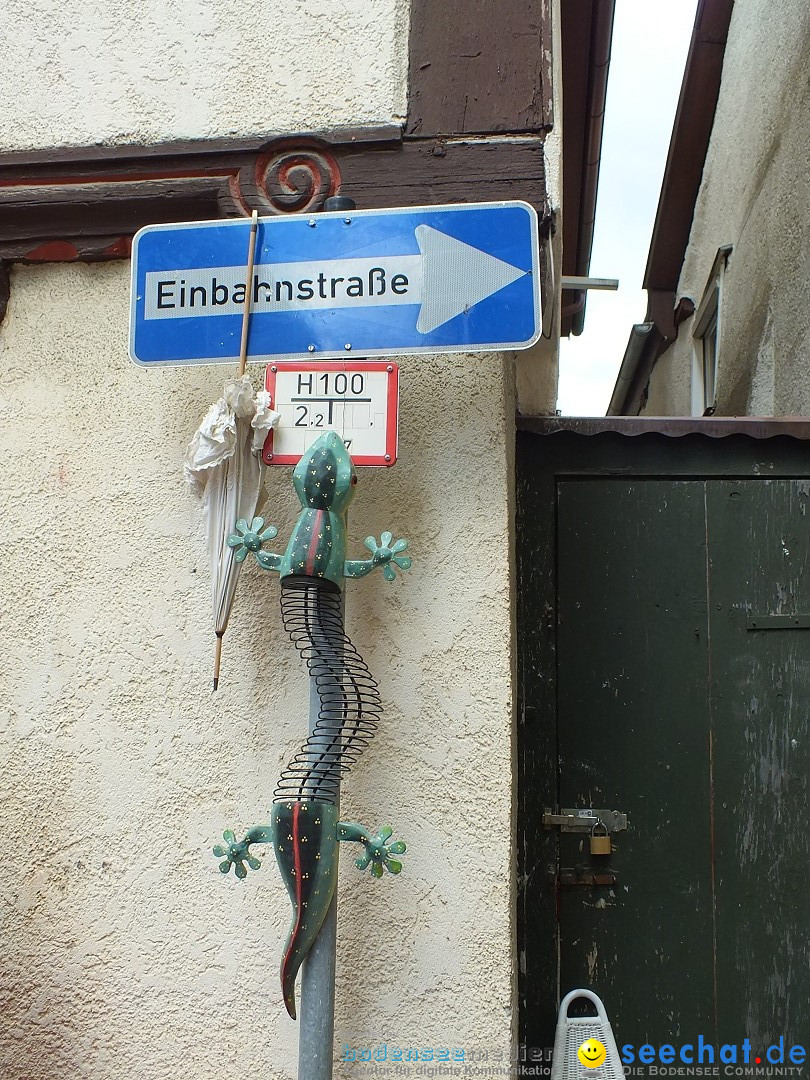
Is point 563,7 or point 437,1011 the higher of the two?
point 563,7

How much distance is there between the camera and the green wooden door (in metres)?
2.80

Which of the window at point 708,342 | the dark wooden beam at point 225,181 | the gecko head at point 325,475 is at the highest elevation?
the window at point 708,342

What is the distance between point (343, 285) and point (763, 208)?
455 cm

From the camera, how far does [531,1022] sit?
2816 millimetres

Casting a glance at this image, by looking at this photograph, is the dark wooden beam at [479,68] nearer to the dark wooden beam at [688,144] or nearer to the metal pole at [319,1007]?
the metal pole at [319,1007]

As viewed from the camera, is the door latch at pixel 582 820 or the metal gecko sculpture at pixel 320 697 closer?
the metal gecko sculpture at pixel 320 697

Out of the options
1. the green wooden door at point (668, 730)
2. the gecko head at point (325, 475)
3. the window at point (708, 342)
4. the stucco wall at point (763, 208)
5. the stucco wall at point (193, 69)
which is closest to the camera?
the gecko head at point (325, 475)

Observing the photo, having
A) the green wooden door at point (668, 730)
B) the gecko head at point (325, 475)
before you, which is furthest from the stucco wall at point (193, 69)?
the green wooden door at point (668, 730)

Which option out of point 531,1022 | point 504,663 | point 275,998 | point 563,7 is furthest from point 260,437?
point 563,7

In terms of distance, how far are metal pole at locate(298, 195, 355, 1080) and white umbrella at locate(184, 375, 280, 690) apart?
60cm

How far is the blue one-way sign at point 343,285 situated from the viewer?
7.08 feet

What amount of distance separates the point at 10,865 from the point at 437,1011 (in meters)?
1.04

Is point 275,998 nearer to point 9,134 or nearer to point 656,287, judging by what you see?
point 9,134

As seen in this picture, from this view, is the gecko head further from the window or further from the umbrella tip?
the window
